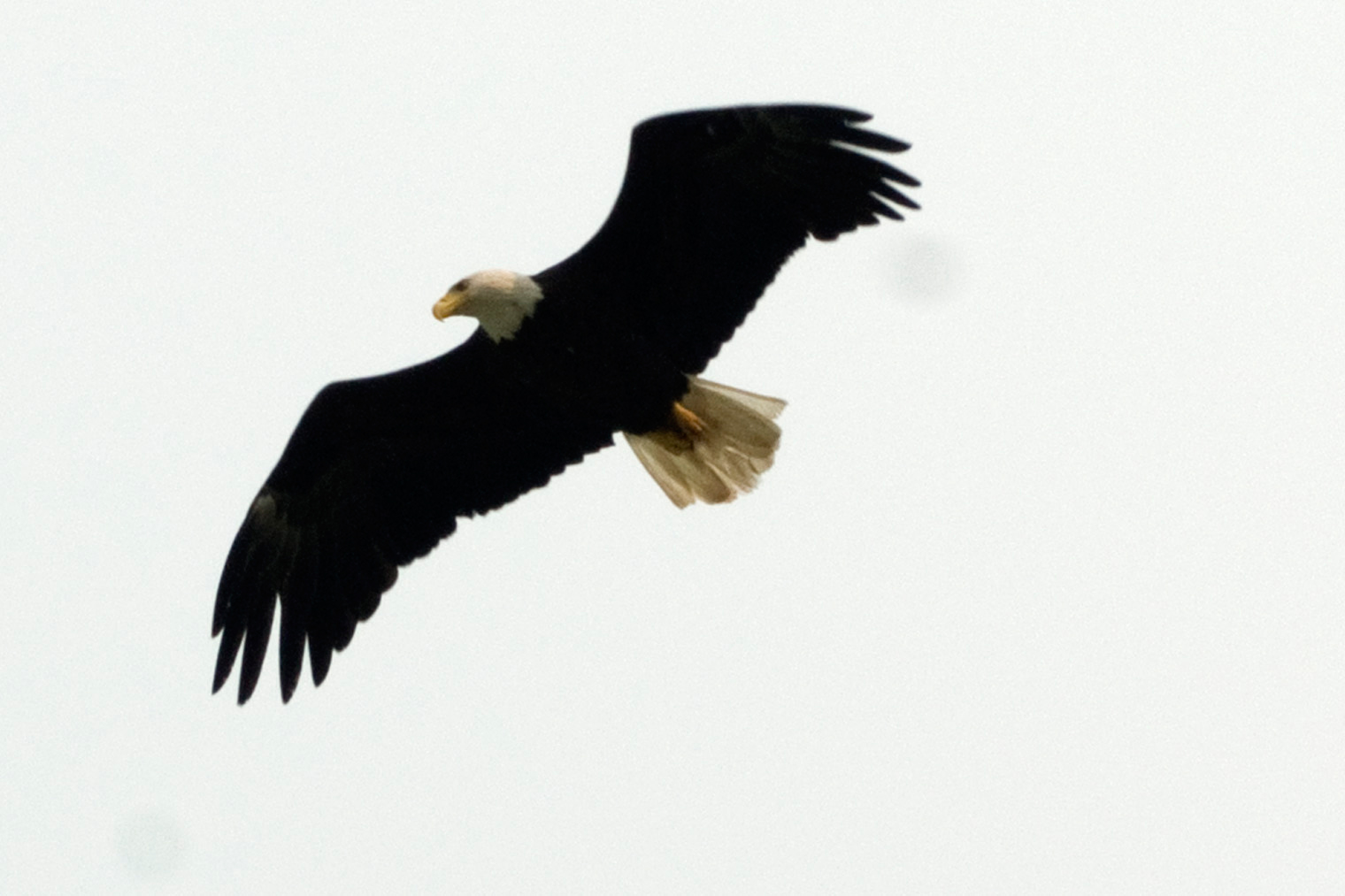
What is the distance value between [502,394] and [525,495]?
459 millimetres

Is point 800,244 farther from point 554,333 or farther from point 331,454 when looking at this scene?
point 331,454

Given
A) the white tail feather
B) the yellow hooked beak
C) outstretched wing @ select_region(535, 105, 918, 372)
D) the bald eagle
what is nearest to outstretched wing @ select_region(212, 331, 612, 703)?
the bald eagle

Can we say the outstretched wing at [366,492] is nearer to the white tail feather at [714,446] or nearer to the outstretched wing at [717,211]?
the white tail feather at [714,446]

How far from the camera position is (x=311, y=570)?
947 centimetres

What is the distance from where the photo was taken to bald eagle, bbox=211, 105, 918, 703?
27.1 ft

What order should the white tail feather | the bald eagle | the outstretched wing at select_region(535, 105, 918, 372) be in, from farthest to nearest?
the white tail feather
the bald eagle
the outstretched wing at select_region(535, 105, 918, 372)

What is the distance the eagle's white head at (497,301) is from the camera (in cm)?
861

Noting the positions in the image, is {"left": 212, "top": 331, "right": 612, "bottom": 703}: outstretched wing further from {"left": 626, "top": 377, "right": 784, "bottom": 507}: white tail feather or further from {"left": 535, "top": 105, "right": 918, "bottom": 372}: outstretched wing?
{"left": 535, "top": 105, "right": 918, "bottom": 372}: outstretched wing

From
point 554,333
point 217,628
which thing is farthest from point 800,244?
point 217,628

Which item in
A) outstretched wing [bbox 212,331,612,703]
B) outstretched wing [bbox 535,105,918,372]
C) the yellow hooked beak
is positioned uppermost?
outstretched wing [bbox 535,105,918,372]

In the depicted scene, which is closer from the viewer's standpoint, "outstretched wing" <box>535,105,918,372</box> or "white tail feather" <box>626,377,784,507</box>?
"outstretched wing" <box>535,105,918,372</box>

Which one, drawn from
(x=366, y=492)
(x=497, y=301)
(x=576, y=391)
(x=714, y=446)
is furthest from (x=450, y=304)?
(x=714, y=446)

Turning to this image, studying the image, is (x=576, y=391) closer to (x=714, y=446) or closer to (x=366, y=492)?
(x=714, y=446)

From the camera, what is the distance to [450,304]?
346 inches
